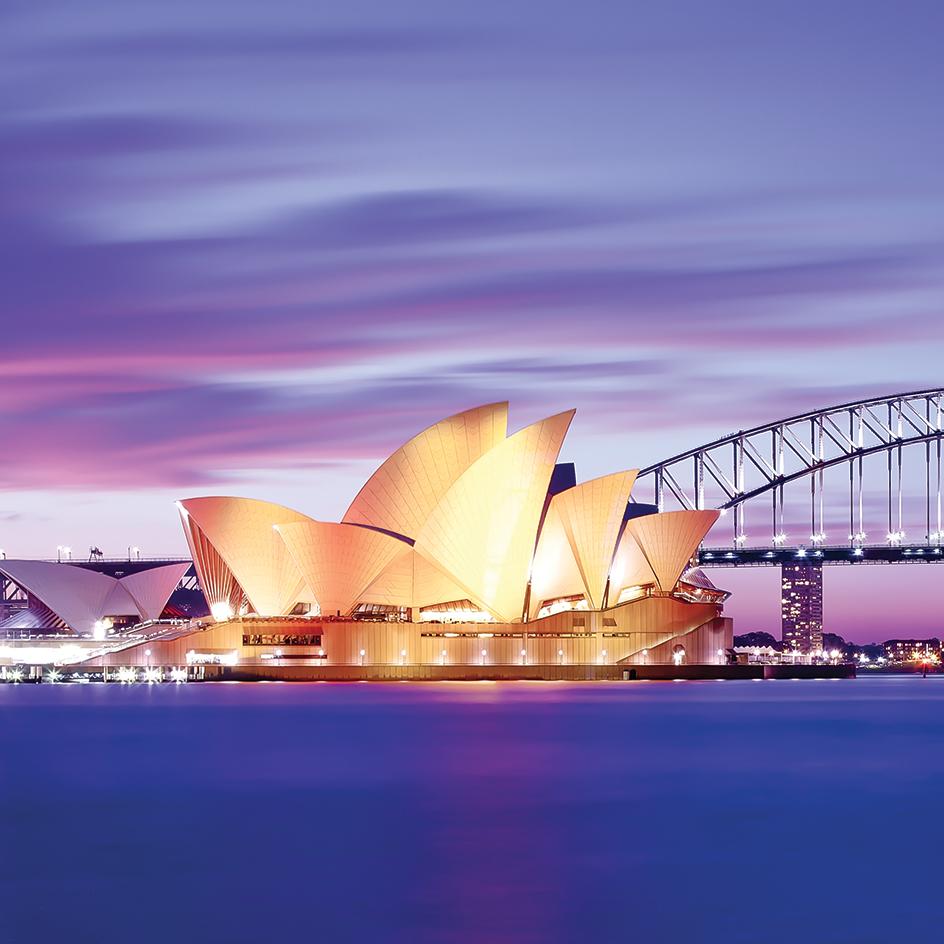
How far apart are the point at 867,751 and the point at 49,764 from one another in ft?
74.1

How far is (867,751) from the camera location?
163 ft

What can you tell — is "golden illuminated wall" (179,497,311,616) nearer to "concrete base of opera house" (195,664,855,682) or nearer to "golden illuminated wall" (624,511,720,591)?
"concrete base of opera house" (195,664,855,682)

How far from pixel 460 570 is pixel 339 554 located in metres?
6.80

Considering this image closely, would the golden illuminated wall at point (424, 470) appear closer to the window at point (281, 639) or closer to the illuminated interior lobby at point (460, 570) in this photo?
the illuminated interior lobby at point (460, 570)

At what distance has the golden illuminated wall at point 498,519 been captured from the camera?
8925cm

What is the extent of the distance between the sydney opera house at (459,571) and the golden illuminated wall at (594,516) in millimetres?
97

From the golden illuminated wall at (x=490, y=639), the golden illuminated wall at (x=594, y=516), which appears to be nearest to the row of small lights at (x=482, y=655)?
the golden illuminated wall at (x=490, y=639)

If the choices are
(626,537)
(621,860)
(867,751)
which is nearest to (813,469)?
(626,537)

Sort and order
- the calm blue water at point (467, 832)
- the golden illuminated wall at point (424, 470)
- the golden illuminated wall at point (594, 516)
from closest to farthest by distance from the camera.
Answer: the calm blue water at point (467, 832), the golden illuminated wall at point (424, 470), the golden illuminated wall at point (594, 516)

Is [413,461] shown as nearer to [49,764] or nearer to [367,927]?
[49,764]

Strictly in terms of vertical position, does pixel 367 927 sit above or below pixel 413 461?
below

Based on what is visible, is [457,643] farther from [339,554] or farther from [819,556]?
[819,556]

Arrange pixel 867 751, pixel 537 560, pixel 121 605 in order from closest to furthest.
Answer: pixel 867 751 < pixel 537 560 < pixel 121 605

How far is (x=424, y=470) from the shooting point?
307ft
